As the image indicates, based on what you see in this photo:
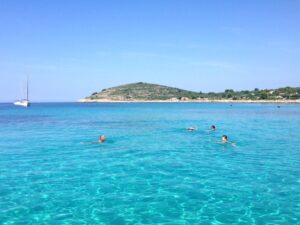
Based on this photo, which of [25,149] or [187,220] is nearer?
[187,220]

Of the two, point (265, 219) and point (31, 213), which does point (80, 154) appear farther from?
point (265, 219)

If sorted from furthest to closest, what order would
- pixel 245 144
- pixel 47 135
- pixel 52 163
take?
pixel 47 135
pixel 245 144
pixel 52 163

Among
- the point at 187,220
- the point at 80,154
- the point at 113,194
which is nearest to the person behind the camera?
the point at 187,220

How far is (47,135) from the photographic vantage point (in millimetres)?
46812

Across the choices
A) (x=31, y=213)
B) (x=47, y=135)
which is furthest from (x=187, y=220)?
(x=47, y=135)

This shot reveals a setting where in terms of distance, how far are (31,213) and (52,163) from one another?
37.2 feet

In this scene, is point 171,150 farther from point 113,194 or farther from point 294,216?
point 294,216

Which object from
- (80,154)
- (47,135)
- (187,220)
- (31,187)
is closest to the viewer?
(187,220)

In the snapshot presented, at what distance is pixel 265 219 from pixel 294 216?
149 centimetres

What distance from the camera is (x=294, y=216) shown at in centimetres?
1530

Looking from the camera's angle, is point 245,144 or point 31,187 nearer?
point 31,187

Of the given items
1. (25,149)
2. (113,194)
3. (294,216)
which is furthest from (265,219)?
(25,149)

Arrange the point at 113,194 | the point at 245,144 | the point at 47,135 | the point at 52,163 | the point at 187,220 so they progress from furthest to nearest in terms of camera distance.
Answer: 1. the point at 47,135
2. the point at 245,144
3. the point at 52,163
4. the point at 113,194
5. the point at 187,220

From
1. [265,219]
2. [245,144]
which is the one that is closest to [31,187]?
[265,219]
